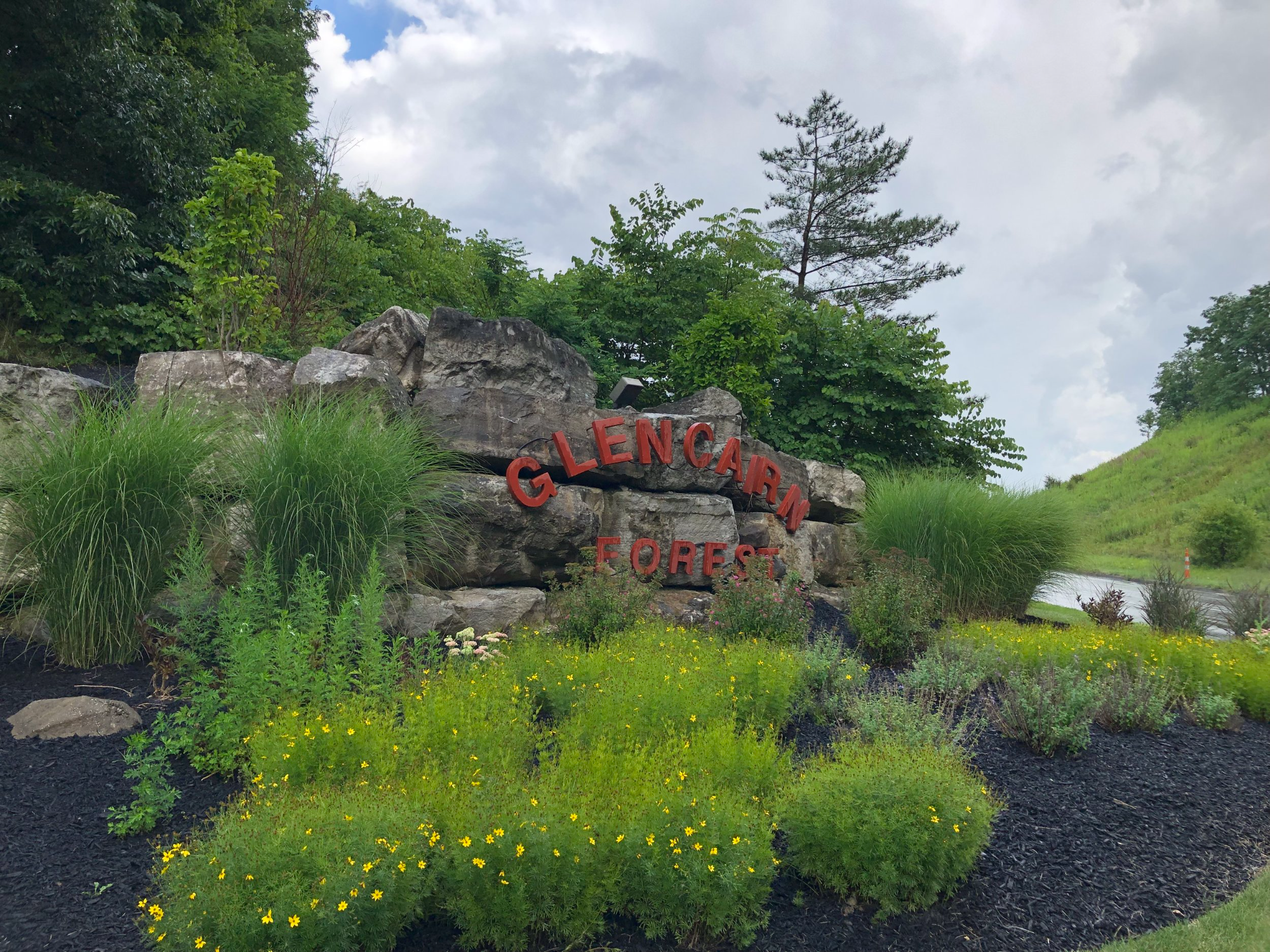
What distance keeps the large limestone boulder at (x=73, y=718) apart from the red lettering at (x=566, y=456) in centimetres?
417

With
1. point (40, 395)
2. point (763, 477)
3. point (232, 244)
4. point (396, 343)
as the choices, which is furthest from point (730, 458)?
point (40, 395)

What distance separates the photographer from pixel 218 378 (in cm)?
685

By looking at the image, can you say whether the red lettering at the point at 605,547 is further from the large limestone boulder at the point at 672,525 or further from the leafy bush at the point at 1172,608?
the leafy bush at the point at 1172,608

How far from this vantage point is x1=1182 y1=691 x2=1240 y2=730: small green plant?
5.61 m

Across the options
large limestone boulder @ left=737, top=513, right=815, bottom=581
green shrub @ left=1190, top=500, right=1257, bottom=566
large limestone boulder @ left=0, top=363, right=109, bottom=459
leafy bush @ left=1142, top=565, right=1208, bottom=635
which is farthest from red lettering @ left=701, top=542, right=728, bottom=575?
green shrub @ left=1190, top=500, right=1257, bottom=566

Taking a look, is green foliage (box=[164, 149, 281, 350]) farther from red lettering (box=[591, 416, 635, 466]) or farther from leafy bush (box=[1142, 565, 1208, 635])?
leafy bush (box=[1142, 565, 1208, 635])

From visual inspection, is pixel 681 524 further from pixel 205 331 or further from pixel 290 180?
pixel 290 180

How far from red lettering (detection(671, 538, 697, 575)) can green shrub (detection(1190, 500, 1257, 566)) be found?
2069cm

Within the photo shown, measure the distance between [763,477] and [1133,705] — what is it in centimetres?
465

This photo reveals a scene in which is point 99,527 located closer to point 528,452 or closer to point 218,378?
point 218,378

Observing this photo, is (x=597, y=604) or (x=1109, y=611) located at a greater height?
(x=1109, y=611)

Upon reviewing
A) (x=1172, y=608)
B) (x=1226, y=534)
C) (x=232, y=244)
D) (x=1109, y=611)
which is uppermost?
(x=232, y=244)

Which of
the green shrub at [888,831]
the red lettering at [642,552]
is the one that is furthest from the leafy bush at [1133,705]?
the red lettering at [642,552]

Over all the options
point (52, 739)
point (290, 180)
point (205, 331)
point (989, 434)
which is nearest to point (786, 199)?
point (989, 434)
